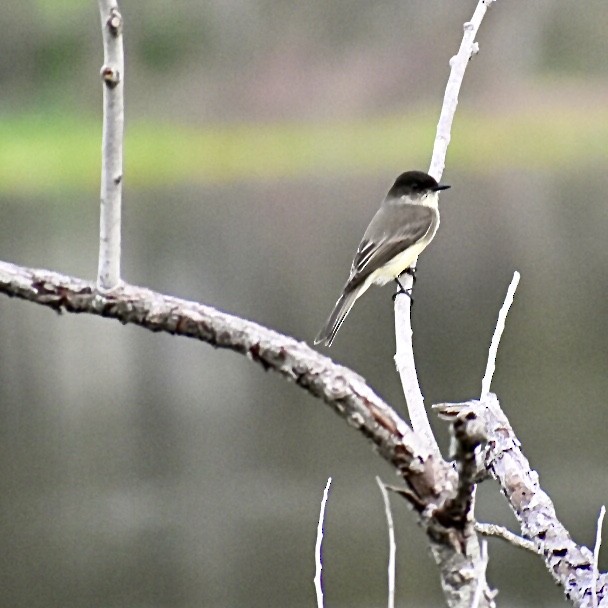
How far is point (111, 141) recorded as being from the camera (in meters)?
1.31

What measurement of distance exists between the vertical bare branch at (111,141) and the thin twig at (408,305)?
56 centimetres

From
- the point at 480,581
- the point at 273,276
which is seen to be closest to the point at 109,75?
the point at 480,581

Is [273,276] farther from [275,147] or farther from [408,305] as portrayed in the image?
[408,305]

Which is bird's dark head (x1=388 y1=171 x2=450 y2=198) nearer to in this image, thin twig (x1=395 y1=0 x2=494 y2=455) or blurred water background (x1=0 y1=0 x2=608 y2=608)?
thin twig (x1=395 y1=0 x2=494 y2=455)

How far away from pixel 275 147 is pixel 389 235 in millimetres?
8460

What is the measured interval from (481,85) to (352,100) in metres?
1.37

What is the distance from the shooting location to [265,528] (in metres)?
6.10

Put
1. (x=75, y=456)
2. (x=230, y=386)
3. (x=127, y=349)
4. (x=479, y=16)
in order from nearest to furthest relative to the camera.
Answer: (x=479, y=16)
(x=75, y=456)
(x=230, y=386)
(x=127, y=349)

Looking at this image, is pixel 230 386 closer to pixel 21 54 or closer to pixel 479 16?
pixel 479 16

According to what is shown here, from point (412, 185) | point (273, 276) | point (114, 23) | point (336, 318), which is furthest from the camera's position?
point (273, 276)

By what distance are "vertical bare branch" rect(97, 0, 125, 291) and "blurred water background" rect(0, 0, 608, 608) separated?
167 inches

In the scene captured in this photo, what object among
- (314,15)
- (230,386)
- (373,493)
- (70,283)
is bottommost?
(70,283)

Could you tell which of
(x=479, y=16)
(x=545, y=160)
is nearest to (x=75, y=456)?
(x=479, y=16)

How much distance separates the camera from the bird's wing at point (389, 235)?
4020mm
